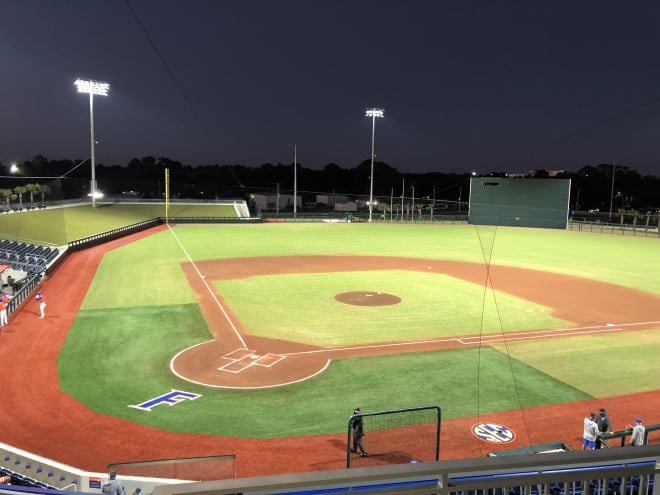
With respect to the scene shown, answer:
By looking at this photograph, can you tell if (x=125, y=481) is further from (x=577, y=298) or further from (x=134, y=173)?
(x=134, y=173)

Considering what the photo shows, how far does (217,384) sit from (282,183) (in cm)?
10037

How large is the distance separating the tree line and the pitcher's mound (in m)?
27.6

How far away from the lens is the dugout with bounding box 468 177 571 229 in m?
56.8

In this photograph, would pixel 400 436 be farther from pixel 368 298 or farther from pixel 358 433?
pixel 368 298

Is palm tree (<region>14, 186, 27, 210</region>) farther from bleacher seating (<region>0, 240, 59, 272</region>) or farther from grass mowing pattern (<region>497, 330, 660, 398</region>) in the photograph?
grass mowing pattern (<region>497, 330, 660, 398</region>)

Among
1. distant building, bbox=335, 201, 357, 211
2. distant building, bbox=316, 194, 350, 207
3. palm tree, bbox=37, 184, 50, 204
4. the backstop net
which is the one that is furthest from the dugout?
the backstop net

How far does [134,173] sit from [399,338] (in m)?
101

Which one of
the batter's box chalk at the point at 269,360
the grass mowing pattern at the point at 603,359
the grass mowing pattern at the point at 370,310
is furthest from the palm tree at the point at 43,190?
the grass mowing pattern at the point at 603,359

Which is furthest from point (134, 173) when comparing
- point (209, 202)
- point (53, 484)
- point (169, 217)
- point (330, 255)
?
point (53, 484)

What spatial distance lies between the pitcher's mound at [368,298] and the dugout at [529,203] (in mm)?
35187

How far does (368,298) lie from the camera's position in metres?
23.6

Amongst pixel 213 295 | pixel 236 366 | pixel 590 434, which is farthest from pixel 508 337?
pixel 213 295

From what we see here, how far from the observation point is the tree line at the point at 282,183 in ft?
194

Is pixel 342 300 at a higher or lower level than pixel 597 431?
lower
